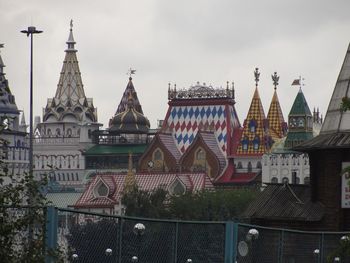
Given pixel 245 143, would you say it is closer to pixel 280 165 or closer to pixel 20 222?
pixel 280 165

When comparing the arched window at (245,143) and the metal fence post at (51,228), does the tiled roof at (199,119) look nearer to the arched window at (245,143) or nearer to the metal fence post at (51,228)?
the arched window at (245,143)

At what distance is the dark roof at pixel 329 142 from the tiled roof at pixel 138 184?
10547cm

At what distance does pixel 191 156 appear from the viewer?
577 ft

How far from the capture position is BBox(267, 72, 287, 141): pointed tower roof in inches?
6900

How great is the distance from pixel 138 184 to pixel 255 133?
1585 centimetres

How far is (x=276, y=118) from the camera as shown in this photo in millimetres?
177000

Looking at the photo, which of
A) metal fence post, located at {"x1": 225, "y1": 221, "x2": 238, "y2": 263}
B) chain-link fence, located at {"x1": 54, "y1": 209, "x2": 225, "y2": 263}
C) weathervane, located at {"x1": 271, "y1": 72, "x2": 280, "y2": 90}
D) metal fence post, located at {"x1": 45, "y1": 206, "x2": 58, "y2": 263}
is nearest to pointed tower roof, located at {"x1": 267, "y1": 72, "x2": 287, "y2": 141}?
weathervane, located at {"x1": 271, "y1": 72, "x2": 280, "y2": 90}

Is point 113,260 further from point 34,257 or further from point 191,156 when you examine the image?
point 191,156

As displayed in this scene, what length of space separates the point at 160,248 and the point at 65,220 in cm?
154

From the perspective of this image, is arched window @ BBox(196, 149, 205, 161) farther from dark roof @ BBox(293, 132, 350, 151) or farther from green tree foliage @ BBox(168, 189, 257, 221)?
dark roof @ BBox(293, 132, 350, 151)

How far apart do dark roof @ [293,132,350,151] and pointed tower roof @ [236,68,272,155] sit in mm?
121544

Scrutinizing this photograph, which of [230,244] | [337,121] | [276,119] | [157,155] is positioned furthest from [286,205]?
[157,155]

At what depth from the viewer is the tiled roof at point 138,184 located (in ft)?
522

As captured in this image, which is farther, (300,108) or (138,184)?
(138,184)
